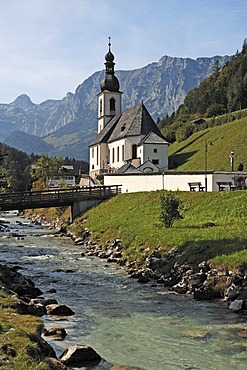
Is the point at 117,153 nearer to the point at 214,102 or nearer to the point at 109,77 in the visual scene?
the point at 109,77

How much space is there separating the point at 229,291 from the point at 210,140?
7511cm

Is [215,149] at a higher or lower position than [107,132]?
lower

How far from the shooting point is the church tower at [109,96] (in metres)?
104

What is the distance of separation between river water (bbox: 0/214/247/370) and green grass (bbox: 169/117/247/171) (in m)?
52.9

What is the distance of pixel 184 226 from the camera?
114 ft

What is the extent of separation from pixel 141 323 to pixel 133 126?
6783 centimetres

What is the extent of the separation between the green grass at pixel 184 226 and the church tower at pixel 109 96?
52.8m

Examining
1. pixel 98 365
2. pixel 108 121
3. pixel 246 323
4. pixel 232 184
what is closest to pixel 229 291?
pixel 246 323

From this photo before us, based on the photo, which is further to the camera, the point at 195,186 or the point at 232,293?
the point at 195,186

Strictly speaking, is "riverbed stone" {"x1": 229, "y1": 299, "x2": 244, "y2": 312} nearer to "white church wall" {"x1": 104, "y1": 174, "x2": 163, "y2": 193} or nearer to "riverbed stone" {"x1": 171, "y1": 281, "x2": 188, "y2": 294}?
"riverbed stone" {"x1": 171, "y1": 281, "x2": 188, "y2": 294}

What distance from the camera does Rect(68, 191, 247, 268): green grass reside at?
26172 mm

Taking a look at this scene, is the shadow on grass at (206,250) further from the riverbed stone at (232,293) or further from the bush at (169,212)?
the bush at (169,212)

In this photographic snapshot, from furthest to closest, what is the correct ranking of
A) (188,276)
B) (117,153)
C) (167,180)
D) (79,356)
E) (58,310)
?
(117,153) → (167,180) → (188,276) → (58,310) → (79,356)

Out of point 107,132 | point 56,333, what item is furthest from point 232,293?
point 107,132
